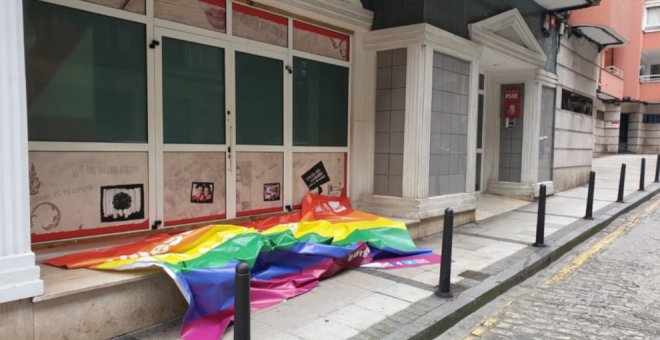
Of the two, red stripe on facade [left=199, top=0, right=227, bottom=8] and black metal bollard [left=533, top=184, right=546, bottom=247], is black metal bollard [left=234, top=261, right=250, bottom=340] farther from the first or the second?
black metal bollard [left=533, top=184, right=546, bottom=247]

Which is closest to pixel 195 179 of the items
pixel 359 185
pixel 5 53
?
pixel 5 53

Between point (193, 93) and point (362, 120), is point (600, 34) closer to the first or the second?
point (362, 120)

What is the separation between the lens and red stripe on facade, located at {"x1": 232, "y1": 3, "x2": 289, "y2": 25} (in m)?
5.83

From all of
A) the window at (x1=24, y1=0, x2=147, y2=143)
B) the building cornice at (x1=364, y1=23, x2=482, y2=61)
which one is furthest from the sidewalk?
the building cornice at (x1=364, y1=23, x2=482, y2=61)

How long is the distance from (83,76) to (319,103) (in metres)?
3.41

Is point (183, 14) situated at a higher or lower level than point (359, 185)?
higher

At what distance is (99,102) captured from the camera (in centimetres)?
455

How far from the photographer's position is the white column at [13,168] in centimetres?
312

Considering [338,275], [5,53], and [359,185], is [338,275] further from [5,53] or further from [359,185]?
[5,53]

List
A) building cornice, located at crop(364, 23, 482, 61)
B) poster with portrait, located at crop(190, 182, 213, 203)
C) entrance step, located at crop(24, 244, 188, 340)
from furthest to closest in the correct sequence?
building cornice, located at crop(364, 23, 482, 61), poster with portrait, located at crop(190, 182, 213, 203), entrance step, located at crop(24, 244, 188, 340)

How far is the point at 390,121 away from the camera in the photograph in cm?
752

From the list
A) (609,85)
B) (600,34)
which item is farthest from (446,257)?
(609,85)

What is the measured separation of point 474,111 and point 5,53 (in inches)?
287

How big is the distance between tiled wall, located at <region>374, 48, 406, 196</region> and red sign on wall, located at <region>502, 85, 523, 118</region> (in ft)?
17.7
